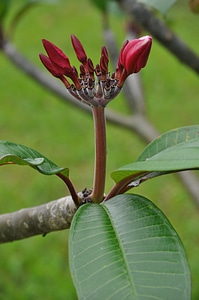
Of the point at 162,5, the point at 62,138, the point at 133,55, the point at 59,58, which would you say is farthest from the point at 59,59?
the point at 62,138

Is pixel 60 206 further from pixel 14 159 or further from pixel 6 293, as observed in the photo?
pixel 6 293

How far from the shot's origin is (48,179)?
3988mm

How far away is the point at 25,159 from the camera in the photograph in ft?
2.71

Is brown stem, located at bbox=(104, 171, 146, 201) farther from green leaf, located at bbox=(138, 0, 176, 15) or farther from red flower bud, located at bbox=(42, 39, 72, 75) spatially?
green leaf, located at bbox=(138, 0, 176, 15)

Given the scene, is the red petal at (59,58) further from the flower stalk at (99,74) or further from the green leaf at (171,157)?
the green leaf at (171,157)

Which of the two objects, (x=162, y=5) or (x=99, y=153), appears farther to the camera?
(x=162, y=5)

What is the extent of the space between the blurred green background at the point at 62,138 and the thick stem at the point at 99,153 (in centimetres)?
134

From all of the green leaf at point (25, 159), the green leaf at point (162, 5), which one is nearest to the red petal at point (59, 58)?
the green leaf at point (25, 159)

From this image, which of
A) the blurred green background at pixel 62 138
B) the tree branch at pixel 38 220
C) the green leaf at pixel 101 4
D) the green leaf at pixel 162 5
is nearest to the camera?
the tree branch at pixel 38 220

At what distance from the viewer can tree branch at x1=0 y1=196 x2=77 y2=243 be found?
0.92 metres

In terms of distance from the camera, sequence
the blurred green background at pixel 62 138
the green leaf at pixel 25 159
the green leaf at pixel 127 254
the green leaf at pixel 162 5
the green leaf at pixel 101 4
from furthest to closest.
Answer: the blurred green background at pixel 62 138, the green leaf at pixel 101 4, the green leaf at pixel 162 5, the green leaf at pixel 25 159, the green leaf at pixel 127 254

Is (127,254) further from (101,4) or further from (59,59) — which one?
(101,4)

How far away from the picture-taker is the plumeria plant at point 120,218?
0.68 metres

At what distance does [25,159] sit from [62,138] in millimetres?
3660
